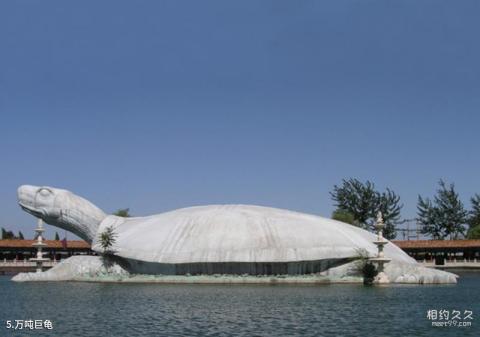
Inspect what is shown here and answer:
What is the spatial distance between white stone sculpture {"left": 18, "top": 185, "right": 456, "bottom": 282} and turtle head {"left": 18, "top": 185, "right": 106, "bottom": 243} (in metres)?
0.09

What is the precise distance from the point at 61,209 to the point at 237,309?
2924cm

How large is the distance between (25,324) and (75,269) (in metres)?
27.0

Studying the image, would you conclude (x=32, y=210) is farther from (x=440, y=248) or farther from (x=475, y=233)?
(x=475, y=233)

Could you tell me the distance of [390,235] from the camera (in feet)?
395

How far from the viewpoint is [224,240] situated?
169 feet

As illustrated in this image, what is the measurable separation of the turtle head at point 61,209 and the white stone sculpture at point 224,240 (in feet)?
0.28

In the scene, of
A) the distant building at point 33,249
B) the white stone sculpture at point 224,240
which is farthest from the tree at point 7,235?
the white stone sculpture at point 224,240

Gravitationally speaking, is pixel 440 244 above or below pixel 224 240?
above

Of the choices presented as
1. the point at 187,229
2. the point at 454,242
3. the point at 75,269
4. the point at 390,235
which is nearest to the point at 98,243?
the point at 75,269

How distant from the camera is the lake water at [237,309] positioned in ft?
86.9

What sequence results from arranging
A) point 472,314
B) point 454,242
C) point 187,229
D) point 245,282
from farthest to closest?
1. point 454,242
2. point 187,229
3. point 245,282
4. point 472,314

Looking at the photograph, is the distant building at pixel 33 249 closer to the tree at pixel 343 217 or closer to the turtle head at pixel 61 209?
the turtle head at pixel 61 209

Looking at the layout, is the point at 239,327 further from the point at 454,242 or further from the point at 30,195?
the point at 454,242

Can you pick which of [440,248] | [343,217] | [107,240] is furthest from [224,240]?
[343,217]
